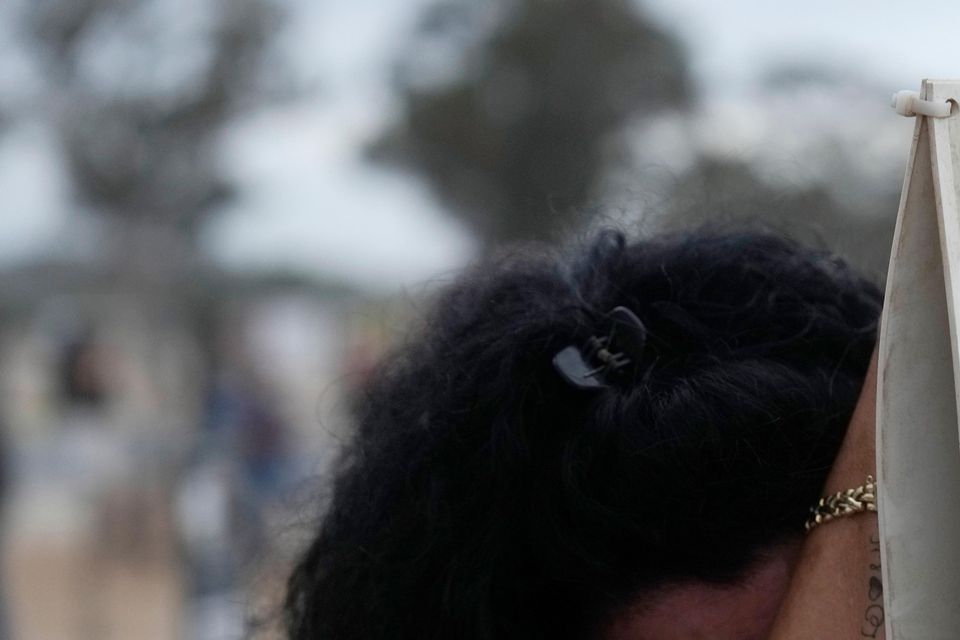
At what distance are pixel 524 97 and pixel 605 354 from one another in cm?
1243

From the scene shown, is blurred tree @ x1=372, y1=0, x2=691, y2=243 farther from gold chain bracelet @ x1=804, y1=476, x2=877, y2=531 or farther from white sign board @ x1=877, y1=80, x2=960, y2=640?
white sign board @ x1=877, y1=80, x2=960, y2=640

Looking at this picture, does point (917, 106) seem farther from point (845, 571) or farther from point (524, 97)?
point (524, 97)

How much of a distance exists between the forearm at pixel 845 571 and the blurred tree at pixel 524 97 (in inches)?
452

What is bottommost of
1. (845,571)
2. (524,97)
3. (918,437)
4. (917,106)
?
(524,97)

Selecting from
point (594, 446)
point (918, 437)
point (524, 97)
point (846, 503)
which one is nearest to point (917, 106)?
point (918, 437)

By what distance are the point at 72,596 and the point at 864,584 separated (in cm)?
1037

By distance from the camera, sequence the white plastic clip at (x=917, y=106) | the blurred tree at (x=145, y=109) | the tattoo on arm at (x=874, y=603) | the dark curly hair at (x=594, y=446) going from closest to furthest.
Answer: the white plastic clip at (x=917, y=106) < the tattoo on arm at (x=874, y=603) < the dark curly hair at (x=594, y=446) < the blurred tree at (x=145, y=109)

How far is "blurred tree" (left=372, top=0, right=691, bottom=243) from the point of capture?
12781mm

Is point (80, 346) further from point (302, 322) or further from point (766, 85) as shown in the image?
point (302, 322)

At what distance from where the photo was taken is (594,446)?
1222 mm

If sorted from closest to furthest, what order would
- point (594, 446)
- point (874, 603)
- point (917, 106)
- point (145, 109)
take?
point (917, 106) → point (874, 603) → point (594, 446) → point (145, 109)

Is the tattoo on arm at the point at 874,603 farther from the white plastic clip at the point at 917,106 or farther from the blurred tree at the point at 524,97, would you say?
the blurred tree at the point at 524,97

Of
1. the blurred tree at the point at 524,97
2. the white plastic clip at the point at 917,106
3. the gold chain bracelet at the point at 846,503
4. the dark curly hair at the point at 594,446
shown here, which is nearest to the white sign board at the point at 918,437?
the white plastic clip at the point at 917,106

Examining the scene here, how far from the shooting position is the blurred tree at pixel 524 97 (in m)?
12.8
